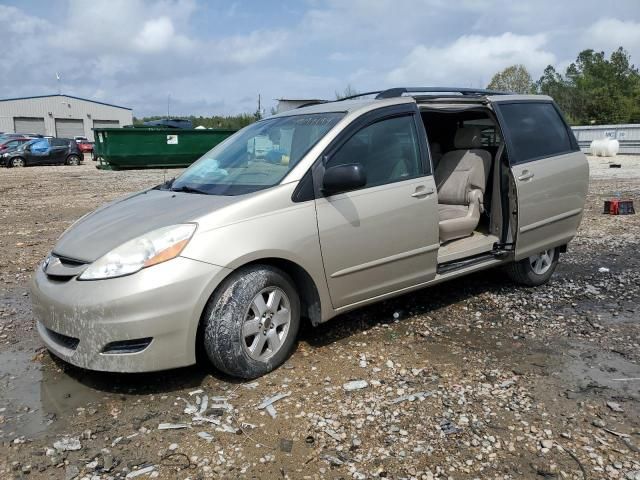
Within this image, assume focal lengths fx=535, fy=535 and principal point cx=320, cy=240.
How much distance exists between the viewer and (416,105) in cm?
445

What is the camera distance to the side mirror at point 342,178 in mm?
3613

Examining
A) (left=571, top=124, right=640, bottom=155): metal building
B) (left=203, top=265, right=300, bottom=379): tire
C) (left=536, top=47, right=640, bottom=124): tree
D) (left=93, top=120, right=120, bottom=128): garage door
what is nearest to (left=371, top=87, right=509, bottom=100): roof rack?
(left=203, top=265, right=300, bottom=379): tire

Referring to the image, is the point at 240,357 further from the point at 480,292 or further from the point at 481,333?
the point at 480,292

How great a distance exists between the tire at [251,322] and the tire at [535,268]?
2695mm

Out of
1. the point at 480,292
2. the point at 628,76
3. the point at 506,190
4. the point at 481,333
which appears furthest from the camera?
the point at 628,76

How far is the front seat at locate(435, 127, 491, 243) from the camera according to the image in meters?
5.15

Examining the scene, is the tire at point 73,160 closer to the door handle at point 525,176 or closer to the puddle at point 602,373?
the door handle at point 525,176

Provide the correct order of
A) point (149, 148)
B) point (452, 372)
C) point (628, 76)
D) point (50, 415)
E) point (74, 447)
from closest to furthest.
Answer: point (74, 447), point (50, 415), point (452, 372), point (149, 148), point (628, 76)

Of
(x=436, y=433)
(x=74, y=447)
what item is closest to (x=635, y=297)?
(x=436, y=433)

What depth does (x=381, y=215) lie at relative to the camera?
155 inches

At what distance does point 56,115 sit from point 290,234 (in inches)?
2579

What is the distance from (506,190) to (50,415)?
4.11 m

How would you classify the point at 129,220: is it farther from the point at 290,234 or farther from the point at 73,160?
the point at 73,160

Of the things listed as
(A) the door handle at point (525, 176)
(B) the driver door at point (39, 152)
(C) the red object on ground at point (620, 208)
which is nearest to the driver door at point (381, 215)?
(A) the door handle at point (525, 176)
